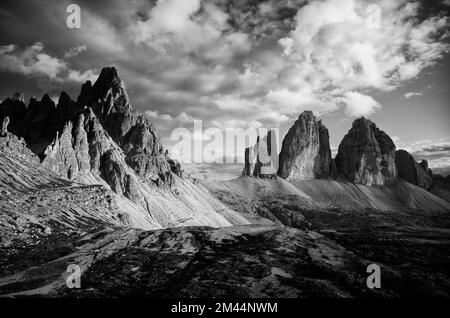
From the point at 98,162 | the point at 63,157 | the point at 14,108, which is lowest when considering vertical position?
the point at 98,162

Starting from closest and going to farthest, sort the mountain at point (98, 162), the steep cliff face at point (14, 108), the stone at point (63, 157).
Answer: the stone at point (63, 157) < the mountain at point (98, 162) < the steep cliff face at point (14, 108)

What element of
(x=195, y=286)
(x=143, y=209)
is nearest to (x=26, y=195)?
(x=195, y=286)

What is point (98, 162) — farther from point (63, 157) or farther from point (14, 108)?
point (14, 108)

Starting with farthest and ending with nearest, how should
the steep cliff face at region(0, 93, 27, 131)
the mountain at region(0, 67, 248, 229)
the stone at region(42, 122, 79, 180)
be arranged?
the steep cliff face at region(0, 93, 27, 131), the mountain at region(0, 67, 248, 229), the stone at region(42, 122, 79, 180)

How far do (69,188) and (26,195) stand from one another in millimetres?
17410

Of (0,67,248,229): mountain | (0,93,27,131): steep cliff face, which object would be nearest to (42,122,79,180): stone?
(0,67,248,229): mountain

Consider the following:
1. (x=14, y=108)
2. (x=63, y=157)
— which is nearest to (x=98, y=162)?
(x=63, y=157)

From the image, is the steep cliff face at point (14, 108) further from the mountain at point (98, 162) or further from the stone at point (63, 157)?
the stone at point (63, 157)

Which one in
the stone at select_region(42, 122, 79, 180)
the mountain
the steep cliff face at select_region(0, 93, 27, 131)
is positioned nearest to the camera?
the stone at select_region(42, 122, 79, 180)

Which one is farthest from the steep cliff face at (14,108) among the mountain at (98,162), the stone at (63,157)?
the stone at (63,157)

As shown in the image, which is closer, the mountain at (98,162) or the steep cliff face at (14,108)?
the mountain at (98,162)

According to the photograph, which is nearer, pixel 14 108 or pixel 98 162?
pixel 98 162

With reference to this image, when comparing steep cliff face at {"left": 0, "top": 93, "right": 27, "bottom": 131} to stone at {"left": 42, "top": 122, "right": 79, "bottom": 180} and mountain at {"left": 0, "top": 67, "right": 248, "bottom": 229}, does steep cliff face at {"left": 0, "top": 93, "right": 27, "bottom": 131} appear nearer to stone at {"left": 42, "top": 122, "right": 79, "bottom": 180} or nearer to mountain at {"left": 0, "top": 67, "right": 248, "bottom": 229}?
mountain at {"left": 0, "top": 67, "right": 248, "bottom": 229}
